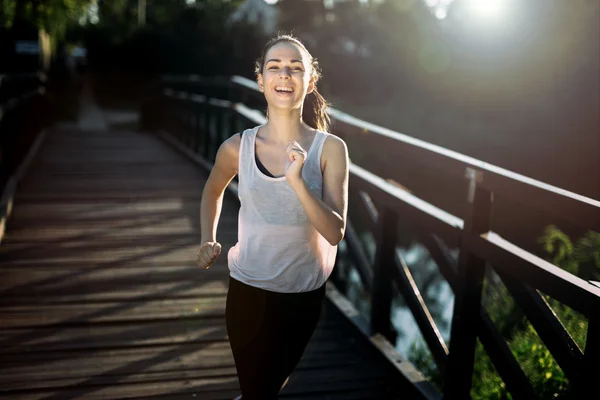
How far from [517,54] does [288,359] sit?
9.44m

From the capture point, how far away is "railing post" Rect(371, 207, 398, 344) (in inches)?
137

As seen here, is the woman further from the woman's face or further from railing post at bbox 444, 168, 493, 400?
railing post at bbox 444, 168, 493, 400

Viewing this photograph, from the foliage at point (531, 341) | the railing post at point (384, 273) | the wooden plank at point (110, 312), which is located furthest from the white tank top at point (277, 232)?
the wooden plank at point (110, 312)

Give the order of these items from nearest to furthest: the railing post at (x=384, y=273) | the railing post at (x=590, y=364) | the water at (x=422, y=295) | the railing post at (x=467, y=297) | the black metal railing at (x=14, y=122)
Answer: the railing post at (x=590, y=364)
the railing post at (x=467, y=297)
the railing post at (x=384, y=273)
the black metal railing at (x=14, y=122)
the water at (x=422, y=295)

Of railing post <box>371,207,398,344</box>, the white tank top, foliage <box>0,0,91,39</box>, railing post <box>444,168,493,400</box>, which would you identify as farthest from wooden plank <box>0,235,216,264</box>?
foliage <box>0,0,91,39</box>

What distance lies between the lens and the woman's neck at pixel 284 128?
213cm

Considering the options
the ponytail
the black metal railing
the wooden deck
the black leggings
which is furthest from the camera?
the black metal railing

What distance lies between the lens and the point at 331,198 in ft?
6.77

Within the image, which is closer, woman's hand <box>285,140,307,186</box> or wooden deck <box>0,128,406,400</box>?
woman's hand <box>285,140,307,186</box>

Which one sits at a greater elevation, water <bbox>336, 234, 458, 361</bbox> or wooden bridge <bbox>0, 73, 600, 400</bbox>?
wooden bridge <bbox>0, 73, 600, 400</bbox>

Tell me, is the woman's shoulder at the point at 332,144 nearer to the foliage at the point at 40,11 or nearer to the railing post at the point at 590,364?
the railing post at the point at 590,364

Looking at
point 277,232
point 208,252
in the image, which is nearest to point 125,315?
point 208,252

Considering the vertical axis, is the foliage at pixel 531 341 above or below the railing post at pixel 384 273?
below

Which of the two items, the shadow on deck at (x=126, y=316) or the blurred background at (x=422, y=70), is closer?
the shadow on deck at (x=126, y=316)
